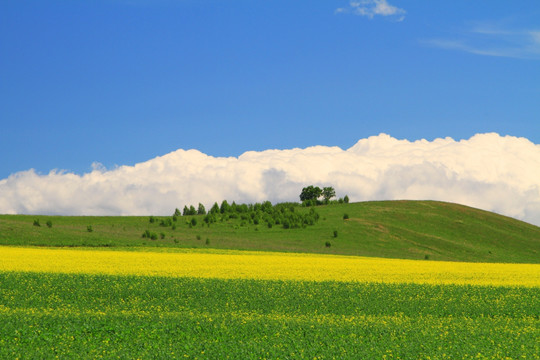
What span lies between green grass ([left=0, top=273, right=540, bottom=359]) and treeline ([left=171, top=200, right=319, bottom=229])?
57850 millimetres

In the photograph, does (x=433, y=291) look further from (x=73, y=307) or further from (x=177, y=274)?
(x=73, y=307)

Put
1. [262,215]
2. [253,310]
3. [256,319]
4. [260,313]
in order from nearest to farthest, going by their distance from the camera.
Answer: [256,319] < [260,313] < [253,310] < [262,215]

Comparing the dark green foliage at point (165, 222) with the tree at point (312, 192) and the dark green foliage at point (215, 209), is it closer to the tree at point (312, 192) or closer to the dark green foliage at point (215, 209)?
the dark green foliage at point (215, 209)

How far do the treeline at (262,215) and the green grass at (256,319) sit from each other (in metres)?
57.9

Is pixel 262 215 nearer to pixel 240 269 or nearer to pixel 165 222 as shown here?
pixel 165 222

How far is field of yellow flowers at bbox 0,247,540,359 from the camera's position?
18109 millimetres

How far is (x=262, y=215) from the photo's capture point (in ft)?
316

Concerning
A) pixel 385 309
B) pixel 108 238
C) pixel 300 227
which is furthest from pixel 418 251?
pixel 385 309

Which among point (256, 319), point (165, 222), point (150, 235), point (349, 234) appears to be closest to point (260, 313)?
point (256, 319)

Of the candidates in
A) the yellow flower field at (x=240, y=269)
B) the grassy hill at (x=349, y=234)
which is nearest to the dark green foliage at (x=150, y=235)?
the grassy hill at (x=349, y=234)

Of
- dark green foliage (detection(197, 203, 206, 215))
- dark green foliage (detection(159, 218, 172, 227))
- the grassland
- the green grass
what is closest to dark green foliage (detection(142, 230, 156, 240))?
dark green foliage (detection(159, 218, 172, 227))

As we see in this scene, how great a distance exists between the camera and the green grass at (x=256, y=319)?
707 inches

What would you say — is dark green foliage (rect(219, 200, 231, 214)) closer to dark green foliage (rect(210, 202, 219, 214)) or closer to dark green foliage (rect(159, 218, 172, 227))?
dark green foliage (rect(210, 202, 219, 214))

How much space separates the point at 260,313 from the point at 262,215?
70.9m
